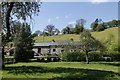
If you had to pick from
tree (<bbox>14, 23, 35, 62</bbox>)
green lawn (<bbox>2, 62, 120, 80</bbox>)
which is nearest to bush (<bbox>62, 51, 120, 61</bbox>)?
tree (<bbox>14, 23, 35, 62</bbox>)

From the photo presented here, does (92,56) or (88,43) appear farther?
(92,56)

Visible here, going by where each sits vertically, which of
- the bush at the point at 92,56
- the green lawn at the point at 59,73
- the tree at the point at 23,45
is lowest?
the green lawn at the point at 59,73

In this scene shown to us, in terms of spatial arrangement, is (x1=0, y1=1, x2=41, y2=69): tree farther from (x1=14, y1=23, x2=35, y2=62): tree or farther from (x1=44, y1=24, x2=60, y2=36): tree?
(x1=44, y1=24, x2=60, y2=36): tree

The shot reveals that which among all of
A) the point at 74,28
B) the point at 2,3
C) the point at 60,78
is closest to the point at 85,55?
the point at 2,3

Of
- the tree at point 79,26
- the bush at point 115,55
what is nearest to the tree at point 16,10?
the bush at point 115,55

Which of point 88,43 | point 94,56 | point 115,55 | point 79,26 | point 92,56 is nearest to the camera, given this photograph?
point 88,43

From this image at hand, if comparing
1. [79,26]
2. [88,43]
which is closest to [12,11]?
[88,43]

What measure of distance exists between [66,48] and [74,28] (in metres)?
88.6

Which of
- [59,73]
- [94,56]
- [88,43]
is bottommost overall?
[59,73]

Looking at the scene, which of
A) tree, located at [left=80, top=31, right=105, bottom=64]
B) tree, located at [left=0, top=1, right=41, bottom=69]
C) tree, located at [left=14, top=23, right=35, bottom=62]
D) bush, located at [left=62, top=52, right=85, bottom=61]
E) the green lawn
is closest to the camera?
the green lawn

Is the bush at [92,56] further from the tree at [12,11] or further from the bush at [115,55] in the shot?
the tree at [12,11]

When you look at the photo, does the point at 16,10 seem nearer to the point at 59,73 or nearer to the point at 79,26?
the point at 59,73

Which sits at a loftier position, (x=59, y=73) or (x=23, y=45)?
(x=23, y=45)

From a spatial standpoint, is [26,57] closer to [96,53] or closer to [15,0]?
[96,53]
